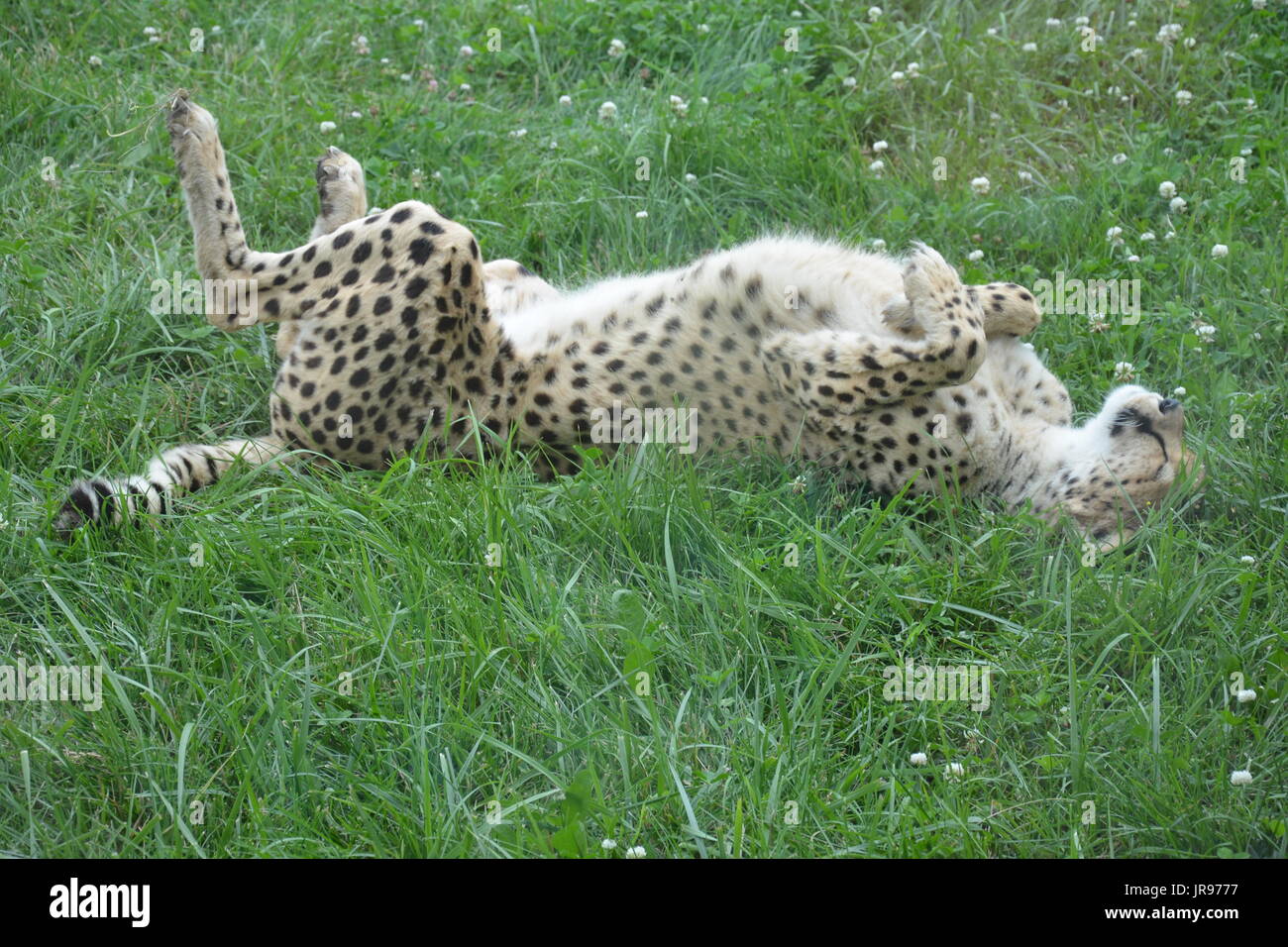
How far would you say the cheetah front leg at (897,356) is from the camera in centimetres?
476

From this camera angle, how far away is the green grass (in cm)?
355

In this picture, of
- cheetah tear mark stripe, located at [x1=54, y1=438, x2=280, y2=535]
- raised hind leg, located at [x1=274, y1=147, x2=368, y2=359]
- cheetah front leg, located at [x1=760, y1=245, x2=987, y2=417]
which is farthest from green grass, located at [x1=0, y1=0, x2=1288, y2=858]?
raised hind leg, located at [x1=274, y1=147, x2=368, y2=359]

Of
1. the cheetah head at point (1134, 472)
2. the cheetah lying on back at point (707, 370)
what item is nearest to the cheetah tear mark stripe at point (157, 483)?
the cheetah lying on back at point (707, 370)

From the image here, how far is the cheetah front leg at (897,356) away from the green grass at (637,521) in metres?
0.35

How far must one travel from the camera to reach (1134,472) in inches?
186

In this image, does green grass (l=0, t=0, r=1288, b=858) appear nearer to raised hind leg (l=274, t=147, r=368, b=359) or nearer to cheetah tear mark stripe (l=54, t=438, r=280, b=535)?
cheetah tear mark stripe (l=54, t=438, r=280, b=535)

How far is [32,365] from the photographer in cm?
523

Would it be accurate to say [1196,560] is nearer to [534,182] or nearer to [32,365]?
[534,182]

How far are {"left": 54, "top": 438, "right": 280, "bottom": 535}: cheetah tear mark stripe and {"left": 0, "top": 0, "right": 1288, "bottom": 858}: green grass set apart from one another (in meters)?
0.10

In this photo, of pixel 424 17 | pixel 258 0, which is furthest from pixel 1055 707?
pixel 258 0

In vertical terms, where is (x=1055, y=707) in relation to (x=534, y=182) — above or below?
below

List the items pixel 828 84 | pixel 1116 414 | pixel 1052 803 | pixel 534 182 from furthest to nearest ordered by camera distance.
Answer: pixel 828 84 → pixel 534 182 → pixel 1116 414 → pixel 1052 803

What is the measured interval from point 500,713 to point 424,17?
4.85 meters

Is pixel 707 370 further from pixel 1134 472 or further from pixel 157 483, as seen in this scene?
pixel 157 483
